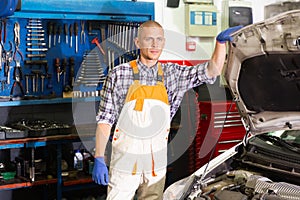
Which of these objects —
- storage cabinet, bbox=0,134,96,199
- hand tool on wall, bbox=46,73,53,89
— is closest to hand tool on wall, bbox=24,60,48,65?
hand tool on wall, bbox=46,73,53,89

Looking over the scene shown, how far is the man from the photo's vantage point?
2990 millimetres

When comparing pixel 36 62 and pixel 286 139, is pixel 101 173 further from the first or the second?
pixel 36 62

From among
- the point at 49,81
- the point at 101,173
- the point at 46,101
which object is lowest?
the point at 101,173

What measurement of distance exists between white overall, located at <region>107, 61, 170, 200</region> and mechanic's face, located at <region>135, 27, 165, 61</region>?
0.36ft

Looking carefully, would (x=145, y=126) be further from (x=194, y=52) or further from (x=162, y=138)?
(x=194, y=52)

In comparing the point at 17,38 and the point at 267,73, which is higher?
the point at 17,38

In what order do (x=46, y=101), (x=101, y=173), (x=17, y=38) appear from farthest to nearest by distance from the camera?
(x=17, y=38), (x=46, y=101), (x=101, y=173)

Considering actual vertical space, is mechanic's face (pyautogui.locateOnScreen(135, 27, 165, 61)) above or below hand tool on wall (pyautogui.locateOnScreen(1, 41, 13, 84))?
above

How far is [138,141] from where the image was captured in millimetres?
3021

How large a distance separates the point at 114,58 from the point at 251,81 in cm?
197

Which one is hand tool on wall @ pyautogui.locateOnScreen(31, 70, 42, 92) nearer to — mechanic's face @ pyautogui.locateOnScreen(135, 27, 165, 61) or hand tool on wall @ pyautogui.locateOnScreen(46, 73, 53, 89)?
hand tool on wall @ pyautogui.locateOnScreen(46, 73, 53, 89)

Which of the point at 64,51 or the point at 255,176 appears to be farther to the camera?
the point at 64,51

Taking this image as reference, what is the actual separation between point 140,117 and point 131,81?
233 millimetres

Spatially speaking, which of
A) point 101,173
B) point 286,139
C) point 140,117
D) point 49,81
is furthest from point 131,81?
point 49,81
